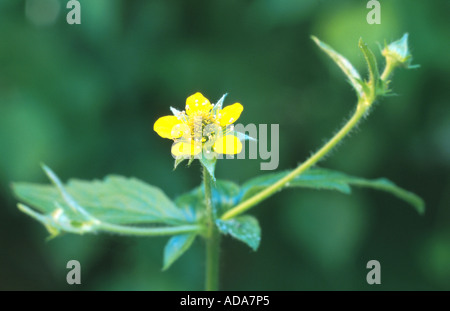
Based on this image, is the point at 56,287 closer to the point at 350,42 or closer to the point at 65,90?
the point at 65,90

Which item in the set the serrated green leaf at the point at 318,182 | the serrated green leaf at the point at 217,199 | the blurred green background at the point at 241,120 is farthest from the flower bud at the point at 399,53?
the blurred green background at the point at 241,120

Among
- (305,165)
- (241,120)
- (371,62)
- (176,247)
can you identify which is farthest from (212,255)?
(241,120)

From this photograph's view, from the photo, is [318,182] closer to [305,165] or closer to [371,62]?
[305,165]

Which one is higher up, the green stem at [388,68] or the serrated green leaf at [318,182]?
the green stem at [388,68]

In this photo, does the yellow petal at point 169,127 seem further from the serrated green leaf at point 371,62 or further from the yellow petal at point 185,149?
the serrated green leaf at point 371,62

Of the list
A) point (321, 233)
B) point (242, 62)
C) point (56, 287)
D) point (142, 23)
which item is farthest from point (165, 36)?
point (56, 287)
